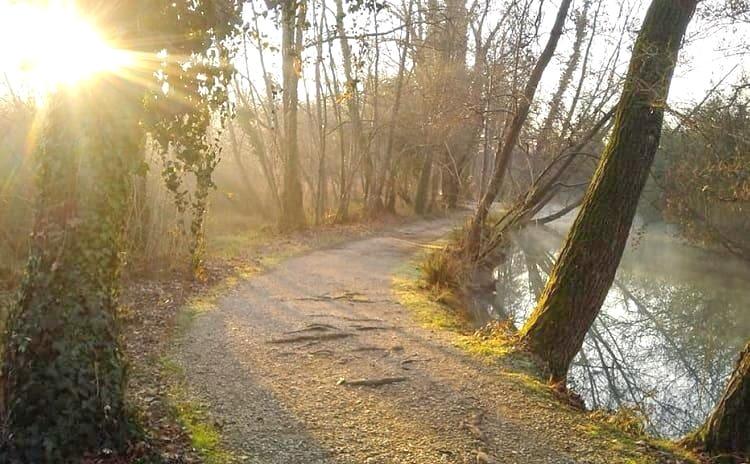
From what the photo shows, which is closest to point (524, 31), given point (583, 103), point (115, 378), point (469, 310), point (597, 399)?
point (583, 103)

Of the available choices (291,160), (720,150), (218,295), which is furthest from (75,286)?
(291,160)

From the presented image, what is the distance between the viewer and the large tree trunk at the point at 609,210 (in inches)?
247

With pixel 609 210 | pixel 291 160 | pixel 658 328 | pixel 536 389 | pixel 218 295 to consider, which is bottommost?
pixel 658 328

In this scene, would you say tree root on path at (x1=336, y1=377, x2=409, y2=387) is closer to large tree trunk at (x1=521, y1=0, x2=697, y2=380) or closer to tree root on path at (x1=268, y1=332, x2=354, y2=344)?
tree root on path at (x1=268, y1=332, x2=354, y2=344)

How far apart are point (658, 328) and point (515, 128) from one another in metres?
6.23

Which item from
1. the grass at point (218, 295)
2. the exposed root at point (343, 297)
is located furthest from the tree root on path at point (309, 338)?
the exposed root at point (343, 297)

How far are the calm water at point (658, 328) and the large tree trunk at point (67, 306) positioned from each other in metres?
5.49

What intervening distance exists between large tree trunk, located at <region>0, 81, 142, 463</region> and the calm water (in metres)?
5.49

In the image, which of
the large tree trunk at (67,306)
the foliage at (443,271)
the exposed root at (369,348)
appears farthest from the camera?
the foliage at (443,271)

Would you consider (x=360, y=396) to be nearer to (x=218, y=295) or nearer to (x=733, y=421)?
(x=733, y=421)

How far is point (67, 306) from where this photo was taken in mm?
3449

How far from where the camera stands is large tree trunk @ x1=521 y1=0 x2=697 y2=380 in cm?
627

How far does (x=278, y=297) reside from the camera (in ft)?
Answer: 30.7

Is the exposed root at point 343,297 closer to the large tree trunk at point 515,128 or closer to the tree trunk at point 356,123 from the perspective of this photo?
the large tree trunk at point 515,128
